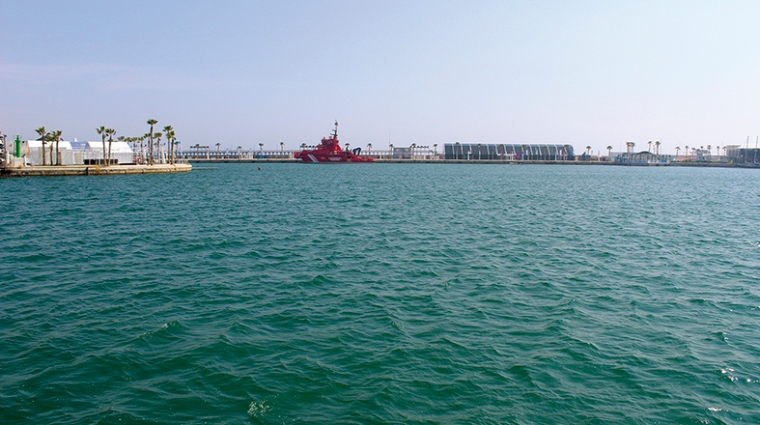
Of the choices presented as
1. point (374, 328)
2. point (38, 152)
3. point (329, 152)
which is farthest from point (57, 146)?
point (329, 152)

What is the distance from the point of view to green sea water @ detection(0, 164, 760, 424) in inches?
392

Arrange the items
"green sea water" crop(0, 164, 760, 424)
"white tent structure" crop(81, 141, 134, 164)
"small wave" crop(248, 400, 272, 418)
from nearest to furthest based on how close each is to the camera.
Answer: "small wave" crop(248, 400, 272, 418) < "green sea water" crop(0, 164, 760, 424) < "white tent structure" crop(81, 141, 134, 164)

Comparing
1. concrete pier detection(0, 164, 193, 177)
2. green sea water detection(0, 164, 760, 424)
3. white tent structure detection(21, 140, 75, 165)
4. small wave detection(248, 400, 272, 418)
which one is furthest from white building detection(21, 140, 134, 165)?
small wave detection(248, 400, 272, 418)

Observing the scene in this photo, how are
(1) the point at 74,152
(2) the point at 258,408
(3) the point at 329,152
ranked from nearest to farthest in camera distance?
(2) the point at 258,408 < (1) the point at 74,152 < (3) the point at 329,152

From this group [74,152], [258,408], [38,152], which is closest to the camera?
[258,408]

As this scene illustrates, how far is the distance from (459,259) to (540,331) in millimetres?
8585

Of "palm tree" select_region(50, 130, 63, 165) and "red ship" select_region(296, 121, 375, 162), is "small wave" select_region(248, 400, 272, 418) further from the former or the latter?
"red ship" select_region(296, 121, 375, 162)

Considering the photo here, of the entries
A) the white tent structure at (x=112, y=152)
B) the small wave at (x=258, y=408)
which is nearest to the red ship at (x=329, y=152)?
the white tent structure at (x=112, y=152)

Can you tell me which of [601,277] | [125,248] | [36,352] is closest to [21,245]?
[125,248]

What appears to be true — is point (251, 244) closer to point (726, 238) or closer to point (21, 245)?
point (21, 245)

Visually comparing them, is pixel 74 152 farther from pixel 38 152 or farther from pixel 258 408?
pixel 258 408

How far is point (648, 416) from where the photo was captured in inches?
383

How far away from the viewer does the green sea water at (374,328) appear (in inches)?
392

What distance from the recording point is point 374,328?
45.1 feet
